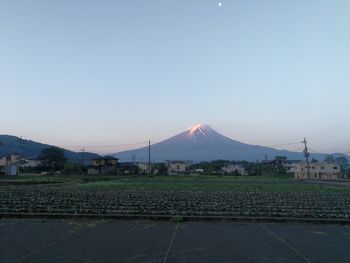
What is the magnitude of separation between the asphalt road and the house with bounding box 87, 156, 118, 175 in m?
60.6

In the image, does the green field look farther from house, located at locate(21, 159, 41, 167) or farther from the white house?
house, located at locate(21, 159, 41, 167)

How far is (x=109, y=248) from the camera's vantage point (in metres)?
6.51

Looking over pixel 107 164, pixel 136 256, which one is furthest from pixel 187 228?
pixel 107 164

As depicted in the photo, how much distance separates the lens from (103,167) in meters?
71.0

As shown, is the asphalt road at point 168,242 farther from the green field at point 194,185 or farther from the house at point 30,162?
the house at point 30,162

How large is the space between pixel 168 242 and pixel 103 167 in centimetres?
6602

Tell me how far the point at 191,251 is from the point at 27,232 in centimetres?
448

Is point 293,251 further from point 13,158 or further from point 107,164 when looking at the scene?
point 13,158

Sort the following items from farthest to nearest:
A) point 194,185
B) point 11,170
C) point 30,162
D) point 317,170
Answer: point 30,162, point 317,170, point 11,170, point 194,185

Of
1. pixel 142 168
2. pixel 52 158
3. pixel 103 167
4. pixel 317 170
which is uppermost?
pixel 52 158

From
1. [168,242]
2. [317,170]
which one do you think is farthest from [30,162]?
[168,242]

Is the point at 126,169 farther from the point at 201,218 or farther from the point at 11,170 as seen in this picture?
the point at 201,218

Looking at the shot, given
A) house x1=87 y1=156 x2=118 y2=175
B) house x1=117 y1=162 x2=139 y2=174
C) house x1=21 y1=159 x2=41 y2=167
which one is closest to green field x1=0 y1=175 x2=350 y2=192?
house x1=87 y1=156 x2=118 y2=175

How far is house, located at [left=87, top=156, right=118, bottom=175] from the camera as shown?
6919 centimetres
